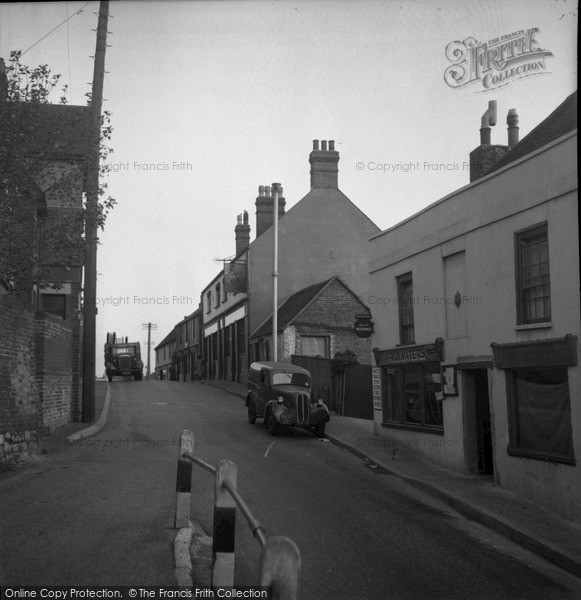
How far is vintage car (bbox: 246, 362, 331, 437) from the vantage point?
60.4ft

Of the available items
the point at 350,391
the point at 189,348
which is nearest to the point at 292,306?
the point at 350,391

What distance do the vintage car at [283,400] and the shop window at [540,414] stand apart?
287 inches

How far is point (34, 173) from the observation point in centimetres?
1244

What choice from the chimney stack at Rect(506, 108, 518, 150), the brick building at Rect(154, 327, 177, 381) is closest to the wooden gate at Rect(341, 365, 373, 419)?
the chimney stack at Rect(506, 108, 518, 150)

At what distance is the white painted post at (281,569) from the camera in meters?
3.58

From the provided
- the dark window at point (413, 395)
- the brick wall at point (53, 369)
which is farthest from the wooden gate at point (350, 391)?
the brick wall at point (53, 369)

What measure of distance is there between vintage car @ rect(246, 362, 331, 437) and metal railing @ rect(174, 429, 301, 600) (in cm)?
1048

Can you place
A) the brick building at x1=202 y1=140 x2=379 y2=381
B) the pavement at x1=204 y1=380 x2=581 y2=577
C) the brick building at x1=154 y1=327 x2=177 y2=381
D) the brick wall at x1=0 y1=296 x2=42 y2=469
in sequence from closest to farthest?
the pavement at x1=204 y1=380 x2=581 y2=577
the brick wall at x1=0 y1=296 x2=42 y2=469
the brick building at x1=202 y1=140 x2=379 y2=381
the brick building at x1=154 y1=327 x2=177 y2=381

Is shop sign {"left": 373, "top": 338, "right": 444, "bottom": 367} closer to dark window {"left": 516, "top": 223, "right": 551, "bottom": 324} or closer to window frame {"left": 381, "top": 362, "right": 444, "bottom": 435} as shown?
window frame {"left": 381, "top": 362, "right": 444, "bottom": 435}

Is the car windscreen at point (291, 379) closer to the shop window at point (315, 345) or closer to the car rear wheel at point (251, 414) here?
the car rear wheel at point (251, 414)

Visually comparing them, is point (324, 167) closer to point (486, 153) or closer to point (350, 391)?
point (350, 391)

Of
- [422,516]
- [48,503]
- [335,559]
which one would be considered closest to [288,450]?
[422,516]

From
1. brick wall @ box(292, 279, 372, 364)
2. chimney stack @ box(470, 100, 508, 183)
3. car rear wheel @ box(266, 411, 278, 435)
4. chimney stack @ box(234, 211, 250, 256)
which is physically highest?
chimney stack @ box(234, 211, 250, 256)

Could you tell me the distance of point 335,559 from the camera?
745cm
